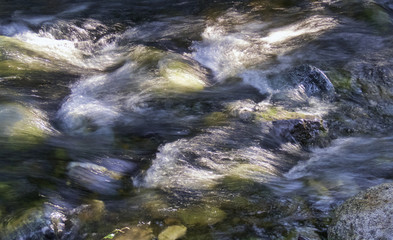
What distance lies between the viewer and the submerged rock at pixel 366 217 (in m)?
3.30

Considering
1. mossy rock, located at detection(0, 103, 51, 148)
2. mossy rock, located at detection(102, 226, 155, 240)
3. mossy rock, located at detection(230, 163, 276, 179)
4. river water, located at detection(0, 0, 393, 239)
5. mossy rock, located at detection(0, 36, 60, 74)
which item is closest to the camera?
mossy rock, located at detection(102, 226, 155, 240)

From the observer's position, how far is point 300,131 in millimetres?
5668

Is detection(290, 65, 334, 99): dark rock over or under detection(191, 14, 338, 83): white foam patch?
under

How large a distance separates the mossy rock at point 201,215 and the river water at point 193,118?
16 millimetres

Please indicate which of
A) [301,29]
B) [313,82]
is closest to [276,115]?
[313,82]

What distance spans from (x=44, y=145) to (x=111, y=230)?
1.77m

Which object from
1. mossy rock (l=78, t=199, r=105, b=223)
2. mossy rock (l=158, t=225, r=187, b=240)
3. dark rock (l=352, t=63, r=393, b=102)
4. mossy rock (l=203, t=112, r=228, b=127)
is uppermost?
mossy rock (l=78, t=199, r=105, b=223)

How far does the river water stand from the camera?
4.11 meters

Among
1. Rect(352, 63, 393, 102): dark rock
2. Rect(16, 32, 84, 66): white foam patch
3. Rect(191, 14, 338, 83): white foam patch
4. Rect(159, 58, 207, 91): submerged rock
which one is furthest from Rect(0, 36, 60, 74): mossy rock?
Rect(352, 63, 393, 102): dark rock

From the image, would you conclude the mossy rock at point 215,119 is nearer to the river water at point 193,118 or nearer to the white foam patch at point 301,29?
the river water at point 193,118

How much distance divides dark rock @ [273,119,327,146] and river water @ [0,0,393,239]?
2cm

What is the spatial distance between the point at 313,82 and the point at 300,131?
143cm

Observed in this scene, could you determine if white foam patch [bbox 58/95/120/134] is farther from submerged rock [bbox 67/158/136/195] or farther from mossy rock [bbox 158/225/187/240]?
mossy rock [bbox 158/225/187/240]

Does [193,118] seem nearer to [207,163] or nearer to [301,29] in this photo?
[207,163]
